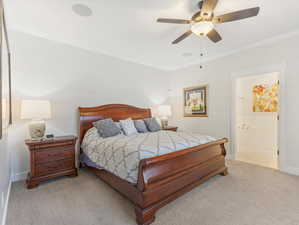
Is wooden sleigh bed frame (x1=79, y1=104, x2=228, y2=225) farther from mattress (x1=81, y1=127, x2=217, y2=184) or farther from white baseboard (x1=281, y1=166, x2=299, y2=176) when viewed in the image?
white baseboard (x1=281, y1=166, x2=299, y2=176)

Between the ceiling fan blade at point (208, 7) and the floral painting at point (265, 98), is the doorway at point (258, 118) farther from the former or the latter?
the ceiling fan blade at point (208, 7)

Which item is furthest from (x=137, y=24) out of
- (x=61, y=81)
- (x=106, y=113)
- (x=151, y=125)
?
(x=151, y=125)

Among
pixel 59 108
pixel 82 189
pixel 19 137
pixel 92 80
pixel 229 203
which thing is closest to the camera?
pixel 229 203

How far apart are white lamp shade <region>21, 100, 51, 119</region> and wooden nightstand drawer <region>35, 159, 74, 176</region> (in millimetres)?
812

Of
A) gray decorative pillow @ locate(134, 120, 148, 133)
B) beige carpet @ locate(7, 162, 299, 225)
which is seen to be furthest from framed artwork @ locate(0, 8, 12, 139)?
gray decorative pillow @ locate(134, 120, 148, 133)

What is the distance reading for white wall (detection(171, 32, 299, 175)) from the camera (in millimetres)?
2854

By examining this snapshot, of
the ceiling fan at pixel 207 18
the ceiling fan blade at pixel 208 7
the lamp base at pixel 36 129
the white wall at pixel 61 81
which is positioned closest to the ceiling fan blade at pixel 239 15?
the ceiling fan at pixel 207 18

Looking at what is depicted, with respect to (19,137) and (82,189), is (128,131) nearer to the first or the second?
(82,189)

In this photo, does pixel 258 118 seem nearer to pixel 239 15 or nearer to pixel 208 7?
pixel 239 15

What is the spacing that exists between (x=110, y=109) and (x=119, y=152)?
1.87m

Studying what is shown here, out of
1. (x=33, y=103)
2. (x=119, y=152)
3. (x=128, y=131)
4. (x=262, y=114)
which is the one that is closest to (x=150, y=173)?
(x=119, y=152)

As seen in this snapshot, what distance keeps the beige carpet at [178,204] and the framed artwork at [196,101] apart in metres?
2.14

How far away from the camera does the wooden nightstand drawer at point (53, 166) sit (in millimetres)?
2422

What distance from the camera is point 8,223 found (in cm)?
160
